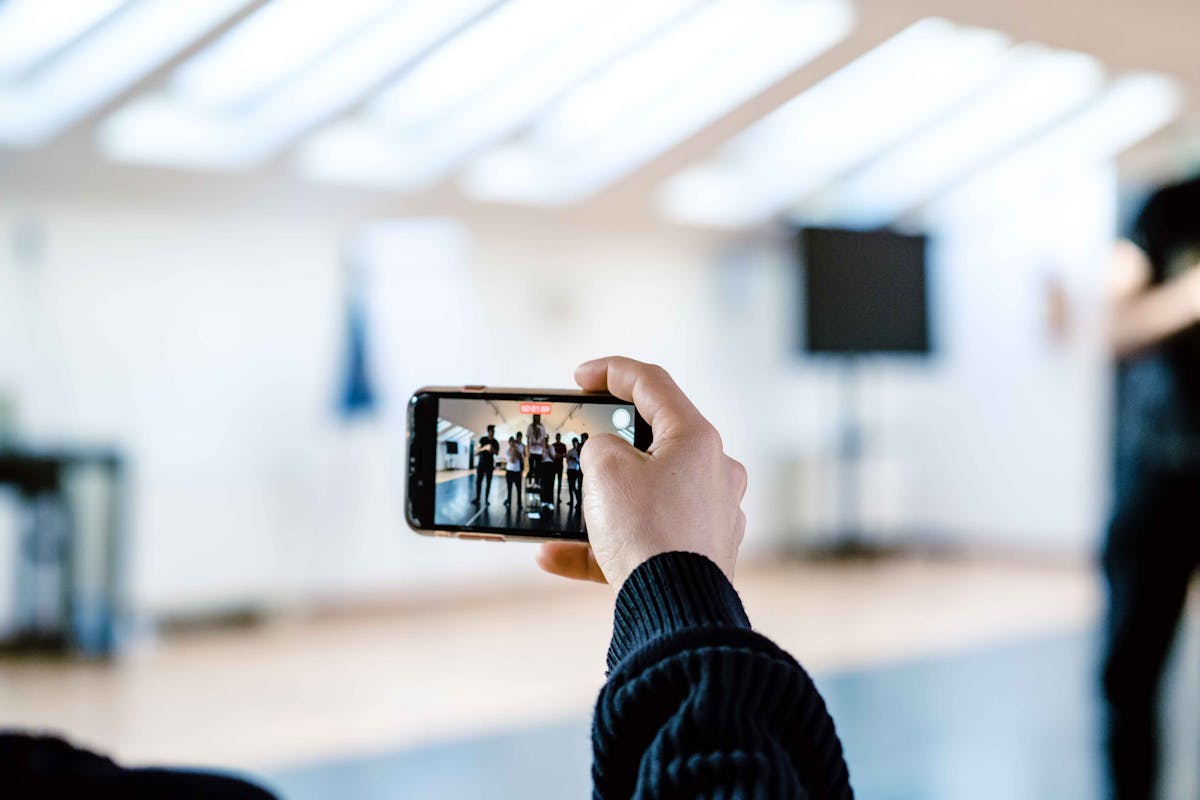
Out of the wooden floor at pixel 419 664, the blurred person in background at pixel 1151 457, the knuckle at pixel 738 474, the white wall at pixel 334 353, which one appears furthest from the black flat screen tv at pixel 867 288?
the white wall at pixel 334 353

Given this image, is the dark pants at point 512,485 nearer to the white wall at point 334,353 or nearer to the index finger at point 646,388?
the index finger at point 646,388

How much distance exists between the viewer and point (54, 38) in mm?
3066

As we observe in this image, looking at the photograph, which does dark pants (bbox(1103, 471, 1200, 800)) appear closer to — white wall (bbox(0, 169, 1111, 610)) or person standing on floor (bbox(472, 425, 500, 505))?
white wall (bbox(0, 169, 1111, 610))

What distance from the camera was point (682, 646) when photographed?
50 cm

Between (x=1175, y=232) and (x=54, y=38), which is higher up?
(x=54, y=38)

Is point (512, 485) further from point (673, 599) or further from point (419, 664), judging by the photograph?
point (419, 664)

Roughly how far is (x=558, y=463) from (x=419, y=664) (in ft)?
9.50

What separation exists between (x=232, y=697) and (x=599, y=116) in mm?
1848

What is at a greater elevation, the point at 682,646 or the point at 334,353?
the point at 334,353

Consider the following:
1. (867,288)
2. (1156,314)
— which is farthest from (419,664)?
(867,288)

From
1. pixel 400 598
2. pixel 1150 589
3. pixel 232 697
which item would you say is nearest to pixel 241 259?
pixel 400 598

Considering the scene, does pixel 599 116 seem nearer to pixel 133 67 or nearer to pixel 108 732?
pixel 133 67

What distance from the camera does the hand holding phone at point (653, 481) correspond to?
1.75ft

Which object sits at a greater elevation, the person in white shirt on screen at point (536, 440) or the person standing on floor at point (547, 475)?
the person in white shirt on screen at point (536, 440)
